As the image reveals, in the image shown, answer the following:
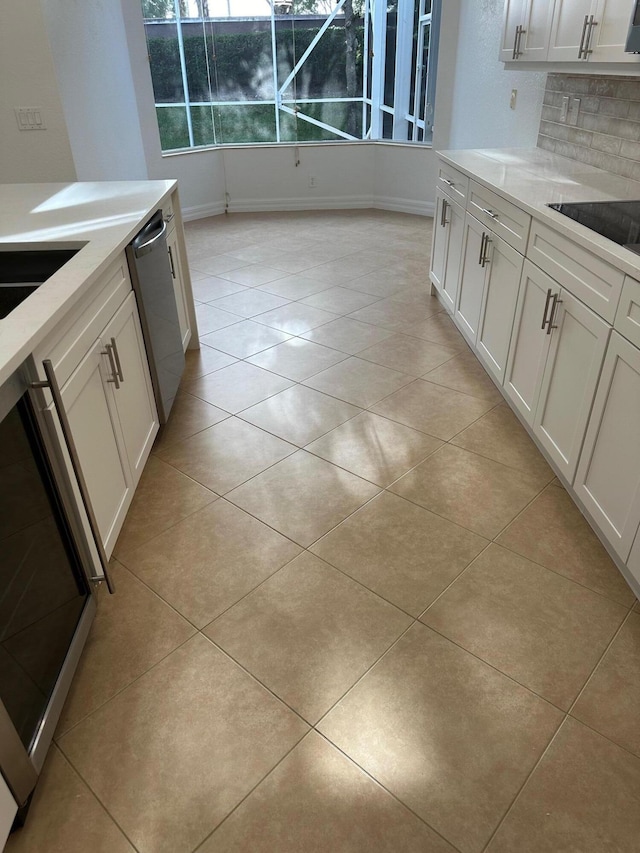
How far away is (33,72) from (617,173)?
9.61 feet

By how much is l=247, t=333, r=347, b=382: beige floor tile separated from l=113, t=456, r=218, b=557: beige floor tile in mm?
948

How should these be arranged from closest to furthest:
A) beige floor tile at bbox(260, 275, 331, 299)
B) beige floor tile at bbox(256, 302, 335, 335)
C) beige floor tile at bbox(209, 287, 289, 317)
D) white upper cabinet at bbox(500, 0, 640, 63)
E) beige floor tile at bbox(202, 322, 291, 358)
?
white upper cabinet at bbox(500, 0, 640, 63), beige floor tile at bbox(202, 322, 291, 358), beige floor tile at bbox(256, 302, 335, 335), beige floor tile at bbox(209, 287, 289, 317), beige floor tile at bbox(260, 275, 331, 299)

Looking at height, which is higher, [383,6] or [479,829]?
[383,6]

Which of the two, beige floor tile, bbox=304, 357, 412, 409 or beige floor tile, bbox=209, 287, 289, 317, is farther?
beige floor tile, bbox=209, 287, 289, 317

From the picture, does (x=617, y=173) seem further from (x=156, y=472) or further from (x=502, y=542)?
(x=156, y=472)

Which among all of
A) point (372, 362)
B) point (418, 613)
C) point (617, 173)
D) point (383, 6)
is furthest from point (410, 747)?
point (383, 6)

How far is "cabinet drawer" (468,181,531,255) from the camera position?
2414mm

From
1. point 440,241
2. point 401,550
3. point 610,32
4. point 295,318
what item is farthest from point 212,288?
point 401,550

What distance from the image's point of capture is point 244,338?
3572 millimetres

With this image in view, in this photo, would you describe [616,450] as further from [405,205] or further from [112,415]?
[405,205]

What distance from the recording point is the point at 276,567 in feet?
6.42

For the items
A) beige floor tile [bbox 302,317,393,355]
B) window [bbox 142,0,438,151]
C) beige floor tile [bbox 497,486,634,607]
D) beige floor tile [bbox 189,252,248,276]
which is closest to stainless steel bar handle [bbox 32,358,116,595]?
beige floor tile [bbox 497,486,634,607]

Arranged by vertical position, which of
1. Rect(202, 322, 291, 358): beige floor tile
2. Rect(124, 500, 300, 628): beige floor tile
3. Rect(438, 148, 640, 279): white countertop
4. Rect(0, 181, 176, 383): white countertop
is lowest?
Rect(202, 322, 291, 358): beige floor tile

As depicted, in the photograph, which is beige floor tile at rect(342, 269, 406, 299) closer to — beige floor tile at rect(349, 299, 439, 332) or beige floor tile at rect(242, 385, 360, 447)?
beige floor tile at rect(349, 299, 439, 332)
